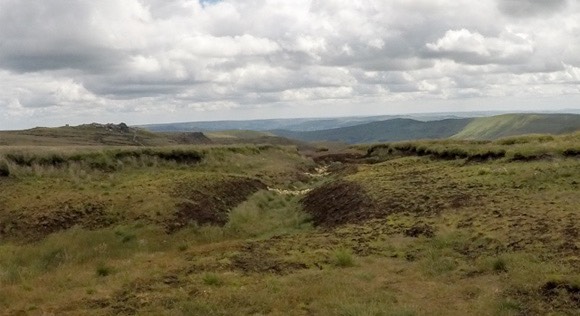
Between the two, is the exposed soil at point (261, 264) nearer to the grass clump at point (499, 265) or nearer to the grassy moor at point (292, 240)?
the grassy moor at point (292, 240)

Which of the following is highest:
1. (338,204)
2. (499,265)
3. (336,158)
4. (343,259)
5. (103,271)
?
(499,265)

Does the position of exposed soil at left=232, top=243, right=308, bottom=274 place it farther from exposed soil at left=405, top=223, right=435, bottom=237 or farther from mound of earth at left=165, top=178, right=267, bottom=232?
mound of earth at left=165, top=178, right=267, bottom=232

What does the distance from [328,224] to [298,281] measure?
45.7ft

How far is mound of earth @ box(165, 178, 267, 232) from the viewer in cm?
3241

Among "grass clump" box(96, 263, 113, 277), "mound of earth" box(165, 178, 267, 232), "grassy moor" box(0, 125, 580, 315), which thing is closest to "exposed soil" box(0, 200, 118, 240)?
"grassy moor" box(0, 125, 580, 315)

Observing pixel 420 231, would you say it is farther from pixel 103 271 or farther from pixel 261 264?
pixel 103 271

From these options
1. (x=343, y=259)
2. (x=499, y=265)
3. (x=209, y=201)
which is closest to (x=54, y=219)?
(x=209, y=201)

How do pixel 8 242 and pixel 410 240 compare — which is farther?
pixel 8 242

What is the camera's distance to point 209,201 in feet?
125

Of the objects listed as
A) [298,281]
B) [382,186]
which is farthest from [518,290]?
[382,186]

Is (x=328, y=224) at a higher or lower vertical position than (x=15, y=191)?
lower

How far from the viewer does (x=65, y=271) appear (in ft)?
70.1

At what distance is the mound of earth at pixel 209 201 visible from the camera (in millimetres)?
32406

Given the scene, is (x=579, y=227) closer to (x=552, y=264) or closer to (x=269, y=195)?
(x=552, y=264)
